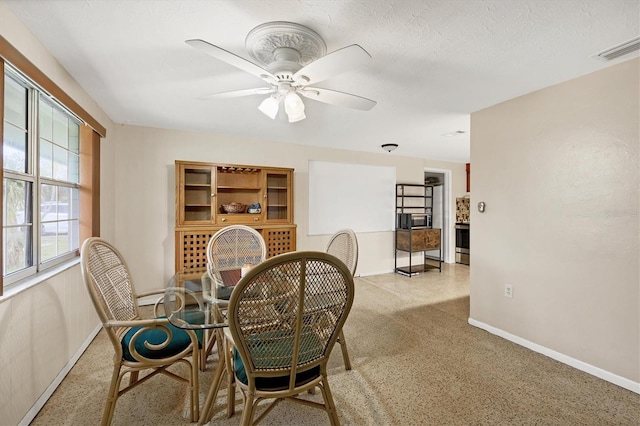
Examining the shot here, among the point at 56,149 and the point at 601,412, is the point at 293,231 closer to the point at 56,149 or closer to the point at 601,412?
the point at 56,149

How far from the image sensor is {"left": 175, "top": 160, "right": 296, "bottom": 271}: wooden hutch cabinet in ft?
11.3

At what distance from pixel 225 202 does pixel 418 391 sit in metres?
3.12

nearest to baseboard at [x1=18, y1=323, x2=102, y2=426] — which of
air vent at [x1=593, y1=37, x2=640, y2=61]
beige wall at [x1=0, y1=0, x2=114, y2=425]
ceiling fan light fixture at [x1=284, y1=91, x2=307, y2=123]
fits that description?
beige wall at [x1=0, y1=0, x2=114, y2=425]

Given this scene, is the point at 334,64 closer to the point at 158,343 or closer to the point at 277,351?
the point at 277,351

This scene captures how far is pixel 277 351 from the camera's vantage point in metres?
1.24

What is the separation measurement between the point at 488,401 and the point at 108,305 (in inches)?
91.0

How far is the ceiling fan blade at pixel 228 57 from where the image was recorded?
1301 millimetres

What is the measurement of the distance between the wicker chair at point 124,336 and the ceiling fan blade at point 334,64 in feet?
5.01

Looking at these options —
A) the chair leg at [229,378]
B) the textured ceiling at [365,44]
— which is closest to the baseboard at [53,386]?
the chair leg at [229,378]

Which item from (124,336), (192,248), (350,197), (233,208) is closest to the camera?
(124,336)

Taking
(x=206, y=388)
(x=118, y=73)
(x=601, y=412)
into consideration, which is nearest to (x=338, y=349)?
(x=206, y=388)

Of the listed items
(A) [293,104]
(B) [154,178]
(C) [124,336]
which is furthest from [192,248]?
(A) [293,104]

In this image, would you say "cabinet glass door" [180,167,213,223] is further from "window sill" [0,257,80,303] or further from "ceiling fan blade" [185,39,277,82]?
"ceiling fan blade" [185,39,277,82]

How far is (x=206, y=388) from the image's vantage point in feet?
6.21
